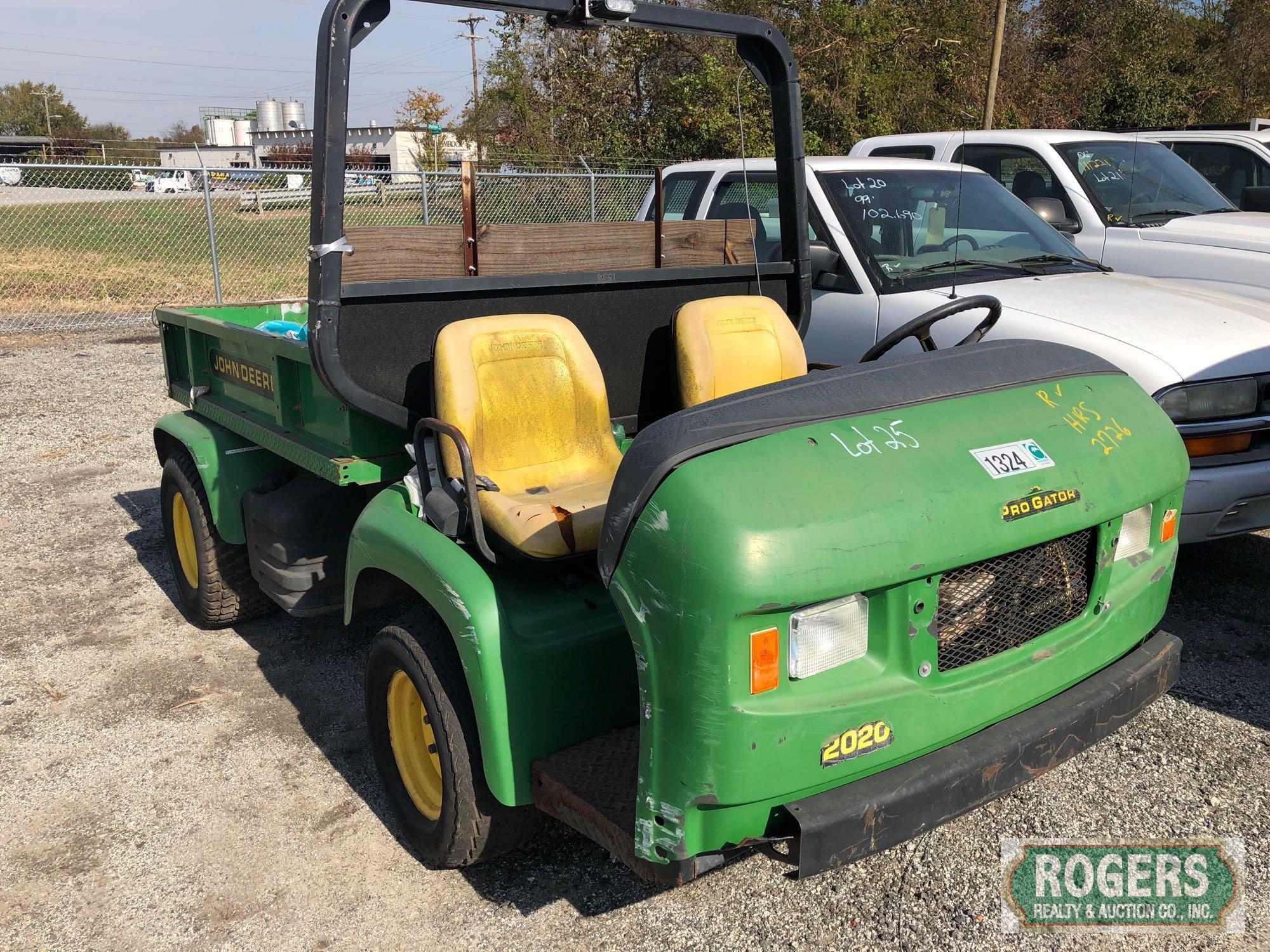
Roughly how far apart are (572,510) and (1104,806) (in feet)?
6.25

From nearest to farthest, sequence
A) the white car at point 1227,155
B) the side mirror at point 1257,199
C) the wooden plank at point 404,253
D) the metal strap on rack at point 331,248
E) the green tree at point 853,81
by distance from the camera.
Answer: the metal strap on rack at point 331,248 → the wooden plank at point 404,253 → the side mirror at point 1257,199 → the white car at point 1227,155 → the green tree at point 853,81

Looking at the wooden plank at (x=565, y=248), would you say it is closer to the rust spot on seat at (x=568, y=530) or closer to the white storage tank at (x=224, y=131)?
the rust spot on seat at (x=568, y=530)

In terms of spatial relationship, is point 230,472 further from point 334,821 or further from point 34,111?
point 34,111

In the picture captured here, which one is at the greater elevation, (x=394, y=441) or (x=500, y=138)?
(x=500, y=138)

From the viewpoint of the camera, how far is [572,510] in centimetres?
301

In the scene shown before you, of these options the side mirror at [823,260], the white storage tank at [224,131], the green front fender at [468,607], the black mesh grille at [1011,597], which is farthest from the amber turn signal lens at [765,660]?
the white storage tank at [224,131]

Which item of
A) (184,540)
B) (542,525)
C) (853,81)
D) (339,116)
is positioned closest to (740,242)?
(339,116)

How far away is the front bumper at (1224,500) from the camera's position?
13.6 ft

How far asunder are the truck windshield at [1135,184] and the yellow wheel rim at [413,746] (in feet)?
18.9

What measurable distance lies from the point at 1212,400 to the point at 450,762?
11.1 ft

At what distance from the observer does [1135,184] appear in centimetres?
719

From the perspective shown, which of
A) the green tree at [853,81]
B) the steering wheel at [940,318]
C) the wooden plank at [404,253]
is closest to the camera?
the wooden plank at [404,253]

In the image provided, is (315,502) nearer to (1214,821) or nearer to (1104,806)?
(1104,806)

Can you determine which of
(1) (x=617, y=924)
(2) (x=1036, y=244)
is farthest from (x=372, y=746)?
(2) (x=1036, y=244)
